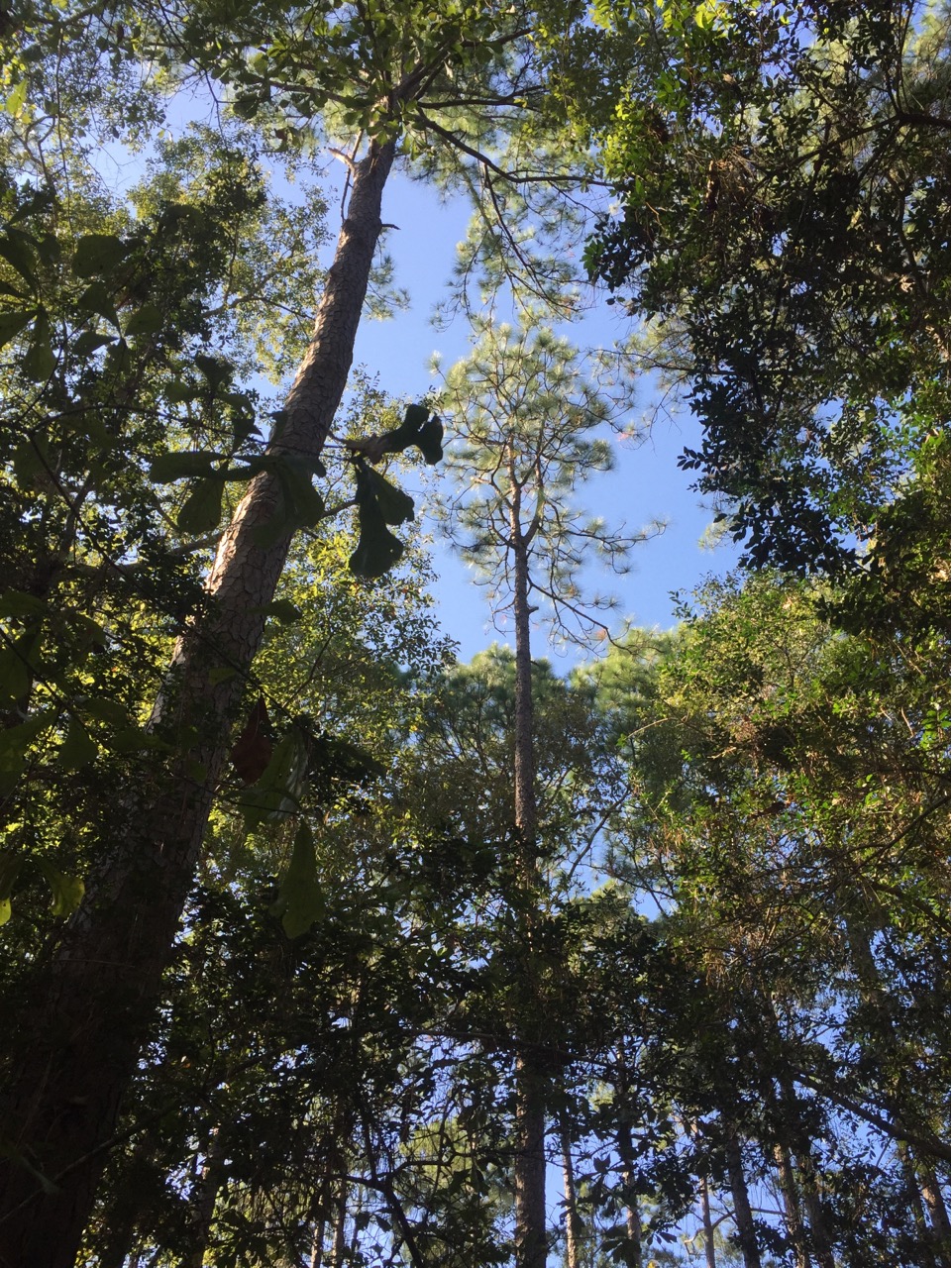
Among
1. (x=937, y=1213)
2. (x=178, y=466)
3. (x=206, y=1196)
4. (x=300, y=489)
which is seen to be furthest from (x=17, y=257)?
(x=937, y=1213)

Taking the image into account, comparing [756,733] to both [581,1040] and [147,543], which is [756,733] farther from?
[147,543]

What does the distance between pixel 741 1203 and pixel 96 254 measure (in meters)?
4.32

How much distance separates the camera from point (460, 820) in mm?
3801

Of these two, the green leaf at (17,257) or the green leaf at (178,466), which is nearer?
the green leaf at (178,466)

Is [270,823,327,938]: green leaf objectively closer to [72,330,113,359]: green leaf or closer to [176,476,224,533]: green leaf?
[176,476,224,533]: green leaf

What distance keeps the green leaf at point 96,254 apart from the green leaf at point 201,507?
33 centimetres

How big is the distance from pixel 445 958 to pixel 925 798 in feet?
7.83

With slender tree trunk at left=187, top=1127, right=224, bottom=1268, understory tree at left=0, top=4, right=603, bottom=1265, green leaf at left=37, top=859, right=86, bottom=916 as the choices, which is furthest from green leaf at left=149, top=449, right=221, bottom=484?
slender tree trunk at left=187, top=1127, right=224, bottom=1268

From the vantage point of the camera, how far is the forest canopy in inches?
77.4

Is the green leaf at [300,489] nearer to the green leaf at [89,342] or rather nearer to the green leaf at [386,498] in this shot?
the green leaf at [386,498]

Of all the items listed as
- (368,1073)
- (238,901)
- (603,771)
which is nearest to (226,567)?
(238,901)

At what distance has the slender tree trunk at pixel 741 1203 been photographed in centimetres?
259

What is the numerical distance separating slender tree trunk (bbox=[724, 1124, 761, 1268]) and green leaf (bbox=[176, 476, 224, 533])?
2.49 m

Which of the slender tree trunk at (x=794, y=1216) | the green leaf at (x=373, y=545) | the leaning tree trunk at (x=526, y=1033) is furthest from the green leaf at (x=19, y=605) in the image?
the slender tree trunk at (x=794, y=1216)
